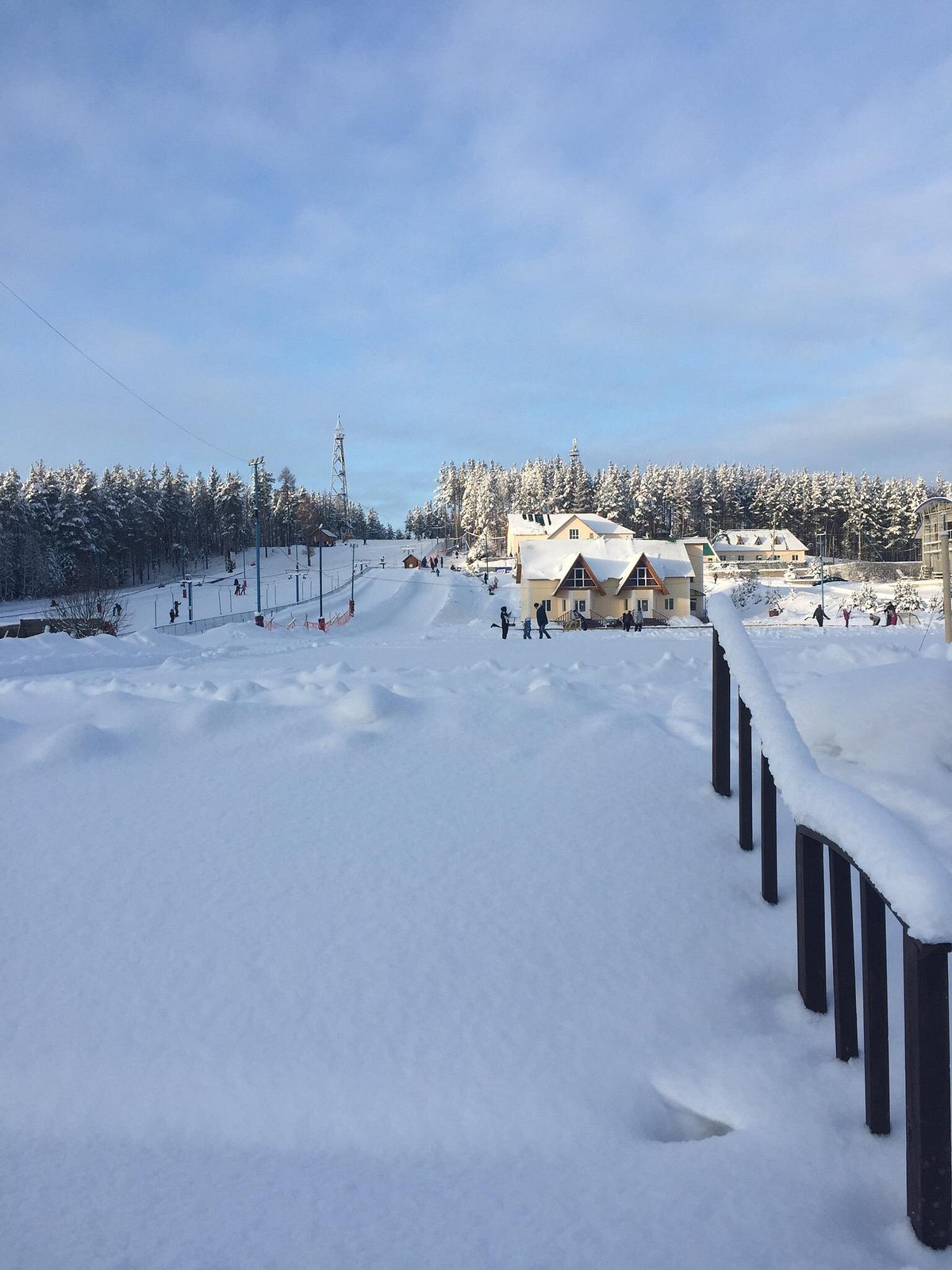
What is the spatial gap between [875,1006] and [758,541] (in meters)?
100.0

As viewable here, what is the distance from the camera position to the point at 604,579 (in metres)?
47.9

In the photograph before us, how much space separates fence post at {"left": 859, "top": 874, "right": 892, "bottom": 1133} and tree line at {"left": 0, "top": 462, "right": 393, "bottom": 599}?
168 ft

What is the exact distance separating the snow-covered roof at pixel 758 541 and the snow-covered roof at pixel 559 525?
29.2m

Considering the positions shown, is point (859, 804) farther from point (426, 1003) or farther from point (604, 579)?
point (604, 579)

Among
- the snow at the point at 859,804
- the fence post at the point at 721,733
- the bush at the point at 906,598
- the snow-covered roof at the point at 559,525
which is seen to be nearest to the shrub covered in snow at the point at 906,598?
the bush at the point at 906,598

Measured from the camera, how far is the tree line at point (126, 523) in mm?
69812

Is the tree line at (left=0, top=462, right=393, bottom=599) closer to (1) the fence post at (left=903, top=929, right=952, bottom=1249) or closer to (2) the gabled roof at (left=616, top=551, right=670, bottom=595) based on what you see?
(2) the gabled roof at (left=616, top=551, right=670, bottom=595)

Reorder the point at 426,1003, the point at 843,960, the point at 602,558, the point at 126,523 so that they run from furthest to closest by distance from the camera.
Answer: the point at 126,523, the point at 602,558, the point at 426,1003, the point at 843,960

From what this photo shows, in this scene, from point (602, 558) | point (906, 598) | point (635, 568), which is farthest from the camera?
point (906, 598)

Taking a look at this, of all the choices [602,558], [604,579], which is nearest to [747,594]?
[602,558]

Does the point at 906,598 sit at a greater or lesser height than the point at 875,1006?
greater

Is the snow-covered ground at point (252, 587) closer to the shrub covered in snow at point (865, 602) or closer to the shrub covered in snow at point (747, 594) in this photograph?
the shrub covered in snow at point (747, 594)

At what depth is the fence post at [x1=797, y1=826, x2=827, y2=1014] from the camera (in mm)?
3393

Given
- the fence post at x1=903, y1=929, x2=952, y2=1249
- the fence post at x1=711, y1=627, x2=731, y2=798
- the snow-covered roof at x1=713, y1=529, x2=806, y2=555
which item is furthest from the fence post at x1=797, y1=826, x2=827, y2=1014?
the snow-covered roof at x1=713, y1=529, x2=806, y2=555
